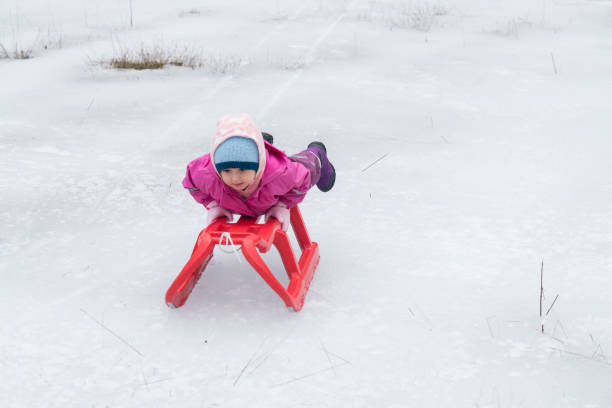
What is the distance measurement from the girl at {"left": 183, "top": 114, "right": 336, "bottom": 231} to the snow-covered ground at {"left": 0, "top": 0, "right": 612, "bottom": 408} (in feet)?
1.40

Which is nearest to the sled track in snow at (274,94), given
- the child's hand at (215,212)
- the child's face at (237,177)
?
the child's hand at (215,212)

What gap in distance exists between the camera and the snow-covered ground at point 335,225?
2.72 m

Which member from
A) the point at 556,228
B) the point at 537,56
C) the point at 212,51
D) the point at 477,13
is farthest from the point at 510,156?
the point at 477,13

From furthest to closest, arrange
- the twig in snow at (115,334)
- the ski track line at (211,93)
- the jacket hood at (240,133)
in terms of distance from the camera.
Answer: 1. the ski track line at (211,93)
2. the jacket hood at (240,133)
3. the twig in snow at (115,334)

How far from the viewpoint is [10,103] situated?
6.15 m

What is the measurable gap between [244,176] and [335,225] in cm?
122

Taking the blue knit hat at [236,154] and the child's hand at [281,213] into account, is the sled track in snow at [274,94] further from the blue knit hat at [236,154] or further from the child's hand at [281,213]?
the blue knit hat at [236,154]

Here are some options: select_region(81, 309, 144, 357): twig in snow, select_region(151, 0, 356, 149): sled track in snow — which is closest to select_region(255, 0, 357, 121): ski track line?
select_region(151, 0, 356, 149): sled track in snow

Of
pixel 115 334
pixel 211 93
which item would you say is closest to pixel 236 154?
pixel 115 334

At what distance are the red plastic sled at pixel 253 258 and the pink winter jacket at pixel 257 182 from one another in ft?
0.33

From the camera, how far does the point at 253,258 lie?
2.96 meters

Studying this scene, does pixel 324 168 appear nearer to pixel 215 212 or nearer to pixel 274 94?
pixel 215 212

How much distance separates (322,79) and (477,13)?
3.68m

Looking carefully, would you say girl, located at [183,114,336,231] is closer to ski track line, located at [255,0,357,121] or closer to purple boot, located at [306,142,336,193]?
purple boot, located at [306,142,336,193]
